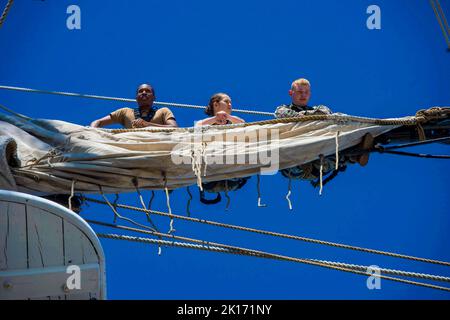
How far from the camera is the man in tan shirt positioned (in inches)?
374

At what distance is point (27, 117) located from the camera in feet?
27.8

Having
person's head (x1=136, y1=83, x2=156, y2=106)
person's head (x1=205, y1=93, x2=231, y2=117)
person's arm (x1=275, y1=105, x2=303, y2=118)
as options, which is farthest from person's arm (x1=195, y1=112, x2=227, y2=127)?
person's head (x1=136, y1=83, x2=156, y2=106)

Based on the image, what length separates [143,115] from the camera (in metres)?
9.68

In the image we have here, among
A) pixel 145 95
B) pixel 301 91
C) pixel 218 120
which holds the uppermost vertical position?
pixel 145 95

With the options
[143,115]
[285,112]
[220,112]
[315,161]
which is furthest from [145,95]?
[315,161]

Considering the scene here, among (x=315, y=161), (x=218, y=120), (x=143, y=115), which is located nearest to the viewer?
(x=315, y=161)

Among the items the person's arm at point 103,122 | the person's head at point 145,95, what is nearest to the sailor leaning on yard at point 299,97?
the person's head at point 145,95

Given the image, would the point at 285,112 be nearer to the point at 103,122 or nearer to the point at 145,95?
the point at 145,95

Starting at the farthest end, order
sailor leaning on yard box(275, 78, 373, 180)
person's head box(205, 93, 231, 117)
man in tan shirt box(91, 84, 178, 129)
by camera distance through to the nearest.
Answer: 1. man in tan shirt box(91, 84, 178, 129)
2. person's head box(205, 93, 231, 117)
3. sailor leaning on yard box(275, 78, 373, 180)

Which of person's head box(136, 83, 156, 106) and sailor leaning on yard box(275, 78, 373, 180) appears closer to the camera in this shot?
sailor leaning on yard box(275, 78, 373, 180)

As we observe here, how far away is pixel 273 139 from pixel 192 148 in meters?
0.80

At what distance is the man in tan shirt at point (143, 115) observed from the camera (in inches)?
374

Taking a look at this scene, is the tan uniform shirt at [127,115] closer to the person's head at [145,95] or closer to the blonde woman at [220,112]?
the person's head at [145,95]

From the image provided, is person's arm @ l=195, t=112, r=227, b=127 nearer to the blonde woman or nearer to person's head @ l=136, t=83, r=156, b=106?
the blonde woman
